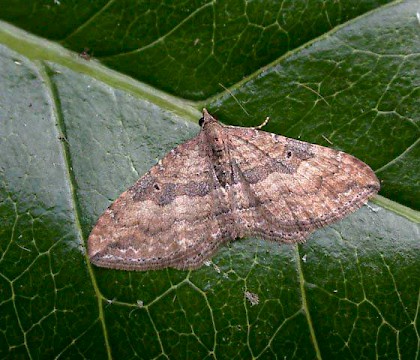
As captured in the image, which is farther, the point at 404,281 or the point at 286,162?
the point at 286,162

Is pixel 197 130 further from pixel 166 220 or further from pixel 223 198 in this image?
pixel 166 220

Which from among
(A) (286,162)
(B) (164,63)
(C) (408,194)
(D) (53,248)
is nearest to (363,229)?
(C) (408,194)

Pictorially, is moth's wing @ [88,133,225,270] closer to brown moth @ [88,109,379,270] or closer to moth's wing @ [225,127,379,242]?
brown moth @ [88,109,379,270]

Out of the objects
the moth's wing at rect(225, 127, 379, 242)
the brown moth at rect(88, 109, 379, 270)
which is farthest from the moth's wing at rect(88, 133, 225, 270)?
the moth's wing at rect(225, 127, 379, 242)

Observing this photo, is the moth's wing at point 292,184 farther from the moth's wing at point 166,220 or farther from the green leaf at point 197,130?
the moth's wing at point 166,220

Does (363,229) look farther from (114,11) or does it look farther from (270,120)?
(114,11)
